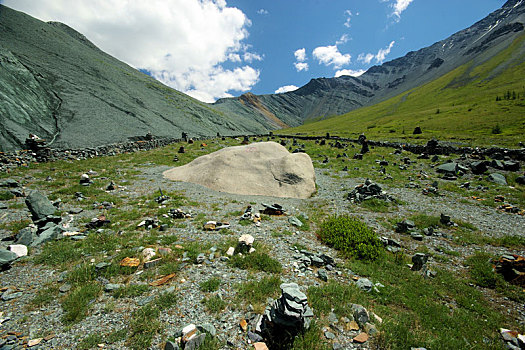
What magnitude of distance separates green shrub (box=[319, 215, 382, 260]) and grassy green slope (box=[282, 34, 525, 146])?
42086 mm

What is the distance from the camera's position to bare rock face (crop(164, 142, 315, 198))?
54.5ft

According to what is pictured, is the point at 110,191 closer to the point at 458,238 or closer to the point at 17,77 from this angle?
the point at 458,238

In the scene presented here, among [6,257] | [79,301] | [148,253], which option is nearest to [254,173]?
[148,253]

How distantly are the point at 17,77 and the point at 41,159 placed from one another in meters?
22.8

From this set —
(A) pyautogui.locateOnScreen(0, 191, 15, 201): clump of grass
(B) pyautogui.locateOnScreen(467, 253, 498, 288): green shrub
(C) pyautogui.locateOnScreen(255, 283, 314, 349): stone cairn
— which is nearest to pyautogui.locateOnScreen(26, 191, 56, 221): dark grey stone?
(A) pyautogui.locateOnScreen(0, 191, 15, 201): clump of grass

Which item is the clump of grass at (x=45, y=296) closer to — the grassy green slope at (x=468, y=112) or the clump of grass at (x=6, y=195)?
the clump of grass at (x=6, y=195)

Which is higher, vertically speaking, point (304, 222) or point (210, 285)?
point (210, 285)

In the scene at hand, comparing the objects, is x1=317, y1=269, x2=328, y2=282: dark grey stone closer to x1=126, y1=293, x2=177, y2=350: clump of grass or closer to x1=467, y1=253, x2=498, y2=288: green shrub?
x1=126, y1=293, x2=177, y2=350: clump of grass

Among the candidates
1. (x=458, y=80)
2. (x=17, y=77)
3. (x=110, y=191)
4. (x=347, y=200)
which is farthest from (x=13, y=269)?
(x=458, y=80)

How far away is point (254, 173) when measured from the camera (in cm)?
1800

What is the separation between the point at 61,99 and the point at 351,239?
51755 millimetres

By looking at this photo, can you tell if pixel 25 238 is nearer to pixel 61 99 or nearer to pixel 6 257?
pixel 6 257

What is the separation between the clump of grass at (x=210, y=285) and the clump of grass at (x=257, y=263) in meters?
1.04

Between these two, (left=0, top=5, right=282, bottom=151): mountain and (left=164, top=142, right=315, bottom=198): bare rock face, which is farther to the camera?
(left=0, top=5, right=282, bottom=151): mountain
